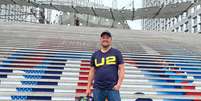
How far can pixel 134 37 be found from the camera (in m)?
10.7

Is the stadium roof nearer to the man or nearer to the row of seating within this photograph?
the row of seating

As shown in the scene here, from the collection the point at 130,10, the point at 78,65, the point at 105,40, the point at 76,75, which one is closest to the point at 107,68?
the point at 105,40

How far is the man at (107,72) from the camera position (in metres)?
3.82

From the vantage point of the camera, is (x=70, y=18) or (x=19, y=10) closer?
(x=70, y=18)

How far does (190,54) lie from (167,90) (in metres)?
2.93

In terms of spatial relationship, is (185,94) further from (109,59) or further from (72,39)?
(72,39)

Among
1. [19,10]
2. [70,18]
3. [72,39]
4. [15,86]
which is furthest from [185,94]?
[19,10]

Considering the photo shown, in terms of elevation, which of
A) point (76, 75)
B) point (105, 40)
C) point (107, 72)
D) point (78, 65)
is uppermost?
point (105, 40)

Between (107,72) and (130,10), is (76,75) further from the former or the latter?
(130,10)

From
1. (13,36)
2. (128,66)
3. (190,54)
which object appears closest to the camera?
(128,66)

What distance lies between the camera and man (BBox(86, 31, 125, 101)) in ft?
12.5

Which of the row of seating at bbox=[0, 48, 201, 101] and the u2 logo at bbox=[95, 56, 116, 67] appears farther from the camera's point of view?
the row of seating at bbox=[0, 48, 201, 101]

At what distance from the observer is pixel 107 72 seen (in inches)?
151

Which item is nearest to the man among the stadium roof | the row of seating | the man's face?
the man's face
